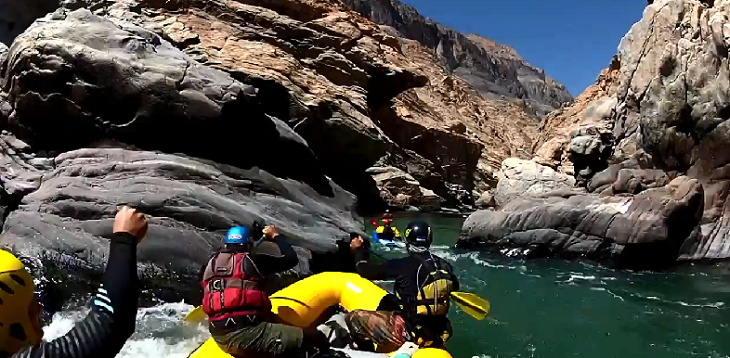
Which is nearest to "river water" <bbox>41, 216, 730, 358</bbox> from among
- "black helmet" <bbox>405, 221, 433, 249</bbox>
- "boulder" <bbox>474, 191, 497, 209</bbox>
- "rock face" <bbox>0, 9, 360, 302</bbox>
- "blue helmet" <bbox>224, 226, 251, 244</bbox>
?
"rock face" <bbox>0, 9, 360, 302</bbox>

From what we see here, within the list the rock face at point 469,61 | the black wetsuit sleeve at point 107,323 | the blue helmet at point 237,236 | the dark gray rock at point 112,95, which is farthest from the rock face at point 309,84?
the rock face at point 469,61

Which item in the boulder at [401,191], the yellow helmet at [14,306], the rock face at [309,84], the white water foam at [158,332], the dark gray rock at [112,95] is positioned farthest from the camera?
the boulder at [401,191]

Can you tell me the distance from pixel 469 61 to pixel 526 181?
83.0 m

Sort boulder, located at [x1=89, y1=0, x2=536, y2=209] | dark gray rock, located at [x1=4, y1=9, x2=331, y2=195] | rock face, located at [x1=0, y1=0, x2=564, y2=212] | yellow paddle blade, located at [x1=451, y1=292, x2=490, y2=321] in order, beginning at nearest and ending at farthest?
1. yellow paddle blade, located at [x1=451, y1=292, x2=490, y2=321]
2. dark gray rock, located at [x1=4, y1=9, x2=331, y2=195]
3. rock face, located at [x1=0, y1=0, x2=564, y2=212]
4. boulder, located at [x1=89, y1=0, x2=536, y2=209]

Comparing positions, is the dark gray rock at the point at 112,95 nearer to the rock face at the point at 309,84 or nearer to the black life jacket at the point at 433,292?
the rock face at the point at 309,84

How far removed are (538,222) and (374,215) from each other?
456 inches

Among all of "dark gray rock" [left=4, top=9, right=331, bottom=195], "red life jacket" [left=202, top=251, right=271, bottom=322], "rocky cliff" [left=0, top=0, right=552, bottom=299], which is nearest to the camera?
"red life jacket" [left=202, top=251, right=271, bottom=322]

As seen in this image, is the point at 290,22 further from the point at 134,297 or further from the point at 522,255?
the point at 134,297

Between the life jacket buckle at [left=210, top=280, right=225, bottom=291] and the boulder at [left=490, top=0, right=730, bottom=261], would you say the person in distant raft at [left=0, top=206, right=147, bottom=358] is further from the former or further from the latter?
the boulder at [left=490, top=0, right=730, bottom=261]

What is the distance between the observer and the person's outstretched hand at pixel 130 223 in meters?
1.92

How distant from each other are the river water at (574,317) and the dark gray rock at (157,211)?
0.88 meters

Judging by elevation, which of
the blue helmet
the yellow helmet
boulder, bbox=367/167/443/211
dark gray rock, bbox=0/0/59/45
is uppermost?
dark gray rock, bbox=0/0/59/45

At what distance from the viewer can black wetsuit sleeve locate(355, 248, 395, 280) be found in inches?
217

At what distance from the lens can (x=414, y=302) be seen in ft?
15.9
